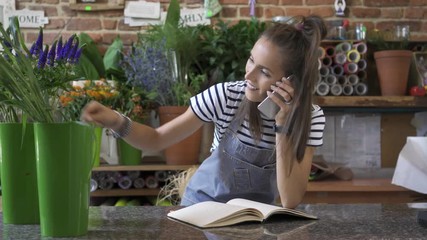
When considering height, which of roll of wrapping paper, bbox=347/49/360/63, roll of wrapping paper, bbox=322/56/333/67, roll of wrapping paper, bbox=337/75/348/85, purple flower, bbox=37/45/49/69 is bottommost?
roll of wrapping paper, bbox=337/75/348/85

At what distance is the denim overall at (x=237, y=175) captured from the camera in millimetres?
1452

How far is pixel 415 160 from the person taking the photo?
2299 millimetres

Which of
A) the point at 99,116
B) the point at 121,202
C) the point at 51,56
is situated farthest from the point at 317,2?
the point at 51,56

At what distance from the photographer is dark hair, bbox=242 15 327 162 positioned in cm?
130

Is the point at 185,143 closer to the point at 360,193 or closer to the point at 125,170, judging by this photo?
the point at 125,170

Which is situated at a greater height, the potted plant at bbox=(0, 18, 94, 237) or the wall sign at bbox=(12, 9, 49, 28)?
the wall sign at bbox=(12, 9, 49, 28)

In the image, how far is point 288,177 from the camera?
51.9 inches

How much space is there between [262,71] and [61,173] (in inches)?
26.4

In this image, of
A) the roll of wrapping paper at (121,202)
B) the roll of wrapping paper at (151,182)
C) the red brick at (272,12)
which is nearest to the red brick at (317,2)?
the red brick at (272,12)

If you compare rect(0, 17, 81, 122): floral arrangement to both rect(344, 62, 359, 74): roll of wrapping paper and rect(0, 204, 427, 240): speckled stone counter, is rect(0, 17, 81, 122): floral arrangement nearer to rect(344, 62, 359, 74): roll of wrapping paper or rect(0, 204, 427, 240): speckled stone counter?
rect(0, 204, 427, 240): speckled stone counter

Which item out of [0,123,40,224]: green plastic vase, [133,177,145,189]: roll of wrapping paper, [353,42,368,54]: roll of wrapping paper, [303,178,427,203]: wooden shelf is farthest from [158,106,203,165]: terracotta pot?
[0,123,40,224]: green plastic vase

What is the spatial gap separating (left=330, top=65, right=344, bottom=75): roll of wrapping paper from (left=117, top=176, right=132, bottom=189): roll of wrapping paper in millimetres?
1092

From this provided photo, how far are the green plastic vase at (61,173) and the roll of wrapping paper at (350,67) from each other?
1.90 meters

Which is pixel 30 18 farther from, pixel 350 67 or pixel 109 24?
pixel 350 67
